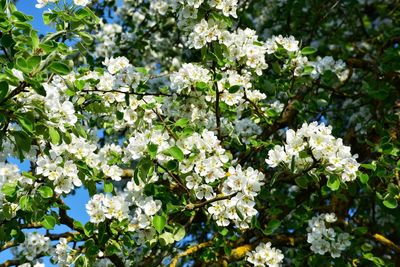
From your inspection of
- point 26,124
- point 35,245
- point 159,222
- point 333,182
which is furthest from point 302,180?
point 35,245

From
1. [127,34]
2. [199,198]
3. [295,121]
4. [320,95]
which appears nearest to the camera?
[199,198]

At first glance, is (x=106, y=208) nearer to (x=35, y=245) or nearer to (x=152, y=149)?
(x=152, y=149)

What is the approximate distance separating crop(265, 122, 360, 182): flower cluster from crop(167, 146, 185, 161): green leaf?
15.9 inches

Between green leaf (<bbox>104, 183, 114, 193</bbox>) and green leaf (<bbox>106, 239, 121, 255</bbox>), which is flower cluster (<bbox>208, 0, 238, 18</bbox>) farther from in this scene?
green leaf (<bbox>106, 239, 121, 255</bbox>)

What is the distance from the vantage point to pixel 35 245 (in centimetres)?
352

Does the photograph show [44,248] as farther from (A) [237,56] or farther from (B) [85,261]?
(A) [237,56]

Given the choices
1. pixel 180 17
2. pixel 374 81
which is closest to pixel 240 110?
pixel 180 17

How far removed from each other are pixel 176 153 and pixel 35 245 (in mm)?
1523

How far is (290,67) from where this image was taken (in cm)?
330

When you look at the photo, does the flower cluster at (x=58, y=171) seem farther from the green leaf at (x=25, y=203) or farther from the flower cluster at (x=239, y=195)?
the flower cluster at (x=239, y=195)

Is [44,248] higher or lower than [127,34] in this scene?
lower

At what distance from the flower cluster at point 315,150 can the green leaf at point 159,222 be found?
58 cm

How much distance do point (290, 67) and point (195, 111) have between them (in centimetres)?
65

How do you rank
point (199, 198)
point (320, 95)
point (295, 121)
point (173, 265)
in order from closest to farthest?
point (199, 198) → point (173, 265) → point (320, 95) → point (295, 121)
